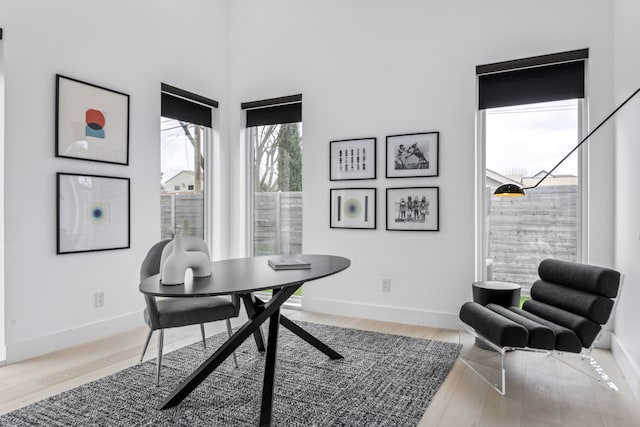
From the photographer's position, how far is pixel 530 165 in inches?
145

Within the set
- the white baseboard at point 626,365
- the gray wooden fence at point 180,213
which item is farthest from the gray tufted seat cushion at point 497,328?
the gray wooden fence at point 180,213

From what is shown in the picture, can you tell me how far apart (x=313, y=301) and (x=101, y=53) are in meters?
2.93

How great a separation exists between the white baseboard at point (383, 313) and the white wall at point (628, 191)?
124 cm

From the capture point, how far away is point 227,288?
197 centimetres

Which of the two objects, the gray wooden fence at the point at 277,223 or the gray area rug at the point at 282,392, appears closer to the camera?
the gray area rug at the point at 282,392

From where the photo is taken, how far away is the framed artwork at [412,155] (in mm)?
3828

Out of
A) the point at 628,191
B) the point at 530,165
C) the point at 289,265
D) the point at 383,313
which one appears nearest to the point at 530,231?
the point at 530,165

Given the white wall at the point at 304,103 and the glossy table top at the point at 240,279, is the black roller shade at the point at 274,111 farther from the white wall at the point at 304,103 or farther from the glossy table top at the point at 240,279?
the glossy table top at the point at 240,279

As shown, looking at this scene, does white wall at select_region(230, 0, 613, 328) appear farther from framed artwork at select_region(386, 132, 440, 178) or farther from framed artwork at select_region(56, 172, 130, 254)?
framed artwork at select_region(56, 172, 130, 254)

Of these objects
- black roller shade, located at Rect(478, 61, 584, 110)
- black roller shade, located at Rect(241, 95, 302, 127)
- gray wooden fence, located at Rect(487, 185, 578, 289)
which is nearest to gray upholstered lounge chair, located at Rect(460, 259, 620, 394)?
gray wooden fence, located at Rect(487, 185, 578, 289)

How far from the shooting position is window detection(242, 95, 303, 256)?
4621mm

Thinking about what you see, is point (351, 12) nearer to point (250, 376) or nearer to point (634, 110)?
point (634, 110)

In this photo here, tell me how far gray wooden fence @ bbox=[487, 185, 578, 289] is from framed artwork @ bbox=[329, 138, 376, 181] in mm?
1163

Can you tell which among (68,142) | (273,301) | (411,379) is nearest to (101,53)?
(68,142)
